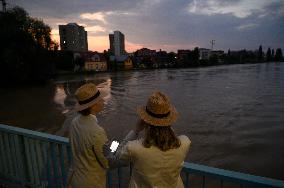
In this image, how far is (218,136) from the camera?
49.6ft

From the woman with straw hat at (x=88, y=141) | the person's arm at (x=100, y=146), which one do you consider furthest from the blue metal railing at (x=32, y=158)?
the person's arm at (x=100, y=146)

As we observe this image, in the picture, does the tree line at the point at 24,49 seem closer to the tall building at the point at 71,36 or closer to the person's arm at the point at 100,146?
the person's arm at the point at 100,146

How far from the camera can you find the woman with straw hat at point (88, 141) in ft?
6.98

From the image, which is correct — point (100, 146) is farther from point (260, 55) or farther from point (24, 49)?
point (260, 55)

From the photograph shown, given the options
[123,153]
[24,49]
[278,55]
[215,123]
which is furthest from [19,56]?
[278,55]

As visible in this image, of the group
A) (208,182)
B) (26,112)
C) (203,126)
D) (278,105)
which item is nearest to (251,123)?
(203,126)

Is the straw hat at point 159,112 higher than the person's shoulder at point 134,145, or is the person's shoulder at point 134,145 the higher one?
the straw hat at point 159,112

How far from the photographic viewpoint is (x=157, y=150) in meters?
1.73

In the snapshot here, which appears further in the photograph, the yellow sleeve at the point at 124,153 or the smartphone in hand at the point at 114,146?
the smartphone in hand at the point at 114,146

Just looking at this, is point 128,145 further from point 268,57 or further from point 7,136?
point 268,57

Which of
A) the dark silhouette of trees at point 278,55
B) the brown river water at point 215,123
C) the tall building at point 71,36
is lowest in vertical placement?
the brown river water at point 215,123

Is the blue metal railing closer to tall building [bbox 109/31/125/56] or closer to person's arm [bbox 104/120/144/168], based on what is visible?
person's arm [bbox 104/120/144/168]

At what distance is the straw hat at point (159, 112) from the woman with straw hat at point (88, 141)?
1.60 ft

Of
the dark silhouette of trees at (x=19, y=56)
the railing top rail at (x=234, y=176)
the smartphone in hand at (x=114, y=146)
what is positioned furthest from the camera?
the dark silhouette of trees at (x=19, y=56)
